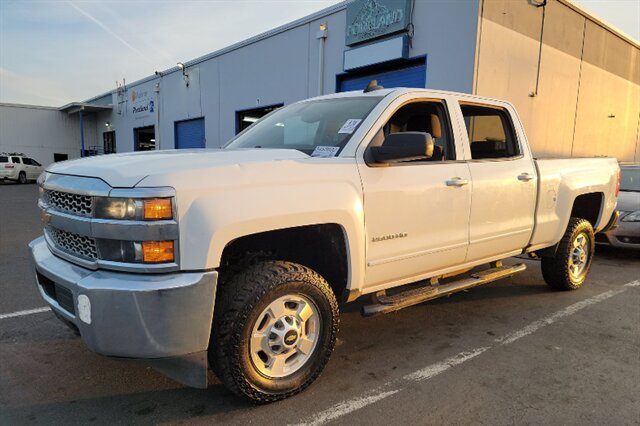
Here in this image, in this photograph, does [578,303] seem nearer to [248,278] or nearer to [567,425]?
[567,425]

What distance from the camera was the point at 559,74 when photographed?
13.7 m

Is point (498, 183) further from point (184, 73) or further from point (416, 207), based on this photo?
point (184, 73)

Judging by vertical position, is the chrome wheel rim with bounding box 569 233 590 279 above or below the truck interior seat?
below

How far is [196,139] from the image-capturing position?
886 inches

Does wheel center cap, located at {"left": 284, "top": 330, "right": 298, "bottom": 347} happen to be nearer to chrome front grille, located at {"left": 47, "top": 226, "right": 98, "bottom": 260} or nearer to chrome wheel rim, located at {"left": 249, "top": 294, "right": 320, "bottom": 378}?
chrome wheel rim, located at {"left": 249, "top": 294, "right": 320, "bottom": 378}

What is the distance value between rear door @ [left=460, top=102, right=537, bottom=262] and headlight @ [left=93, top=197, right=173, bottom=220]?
252 cm

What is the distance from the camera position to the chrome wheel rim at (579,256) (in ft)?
17.4

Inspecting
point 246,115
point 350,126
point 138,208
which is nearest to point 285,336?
point 138,208

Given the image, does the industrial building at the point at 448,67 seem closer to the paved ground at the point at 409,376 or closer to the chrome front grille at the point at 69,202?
the paved ground at the point at 409,376

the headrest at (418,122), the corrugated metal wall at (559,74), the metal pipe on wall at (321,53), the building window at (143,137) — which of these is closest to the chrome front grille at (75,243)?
the headrest at (418,122)

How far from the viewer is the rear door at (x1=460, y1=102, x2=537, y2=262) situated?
392 centimetres

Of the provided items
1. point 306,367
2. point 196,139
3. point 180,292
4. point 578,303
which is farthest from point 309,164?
point 196,139

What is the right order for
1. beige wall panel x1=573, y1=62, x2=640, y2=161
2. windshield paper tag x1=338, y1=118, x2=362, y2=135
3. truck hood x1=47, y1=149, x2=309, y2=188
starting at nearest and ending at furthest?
truck hood x1=47, y1=149, x2=309, y2=188, windshield paper tag x1=338, y1=118, x2=362, y2=135, beige wall panel x1=573, y1=62, x2=640, y2=161

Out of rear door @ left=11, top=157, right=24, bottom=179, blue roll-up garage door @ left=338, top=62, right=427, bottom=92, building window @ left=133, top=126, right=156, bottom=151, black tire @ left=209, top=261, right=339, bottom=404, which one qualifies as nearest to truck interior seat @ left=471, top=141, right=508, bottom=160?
black tire @ left=209, top=261, right=339, bottom=404
